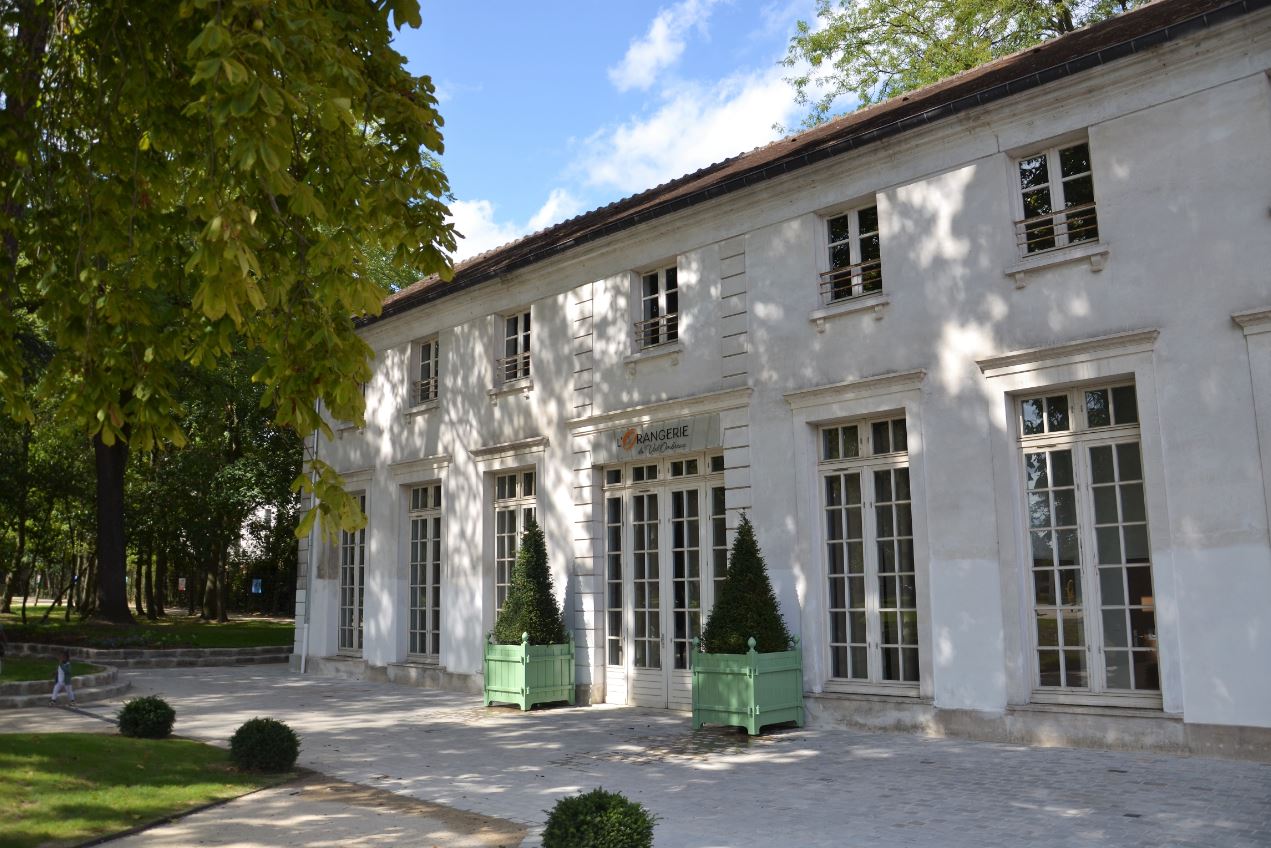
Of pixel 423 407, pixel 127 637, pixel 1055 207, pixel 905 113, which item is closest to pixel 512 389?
pixel 423 407

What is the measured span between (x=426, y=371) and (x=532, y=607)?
615 cm

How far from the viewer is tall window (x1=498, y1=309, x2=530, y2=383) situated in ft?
55.1

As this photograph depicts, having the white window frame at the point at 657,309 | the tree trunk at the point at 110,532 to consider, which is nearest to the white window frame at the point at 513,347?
the white window frame at the point at 657,309

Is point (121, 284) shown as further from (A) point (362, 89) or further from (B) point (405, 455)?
(B) point (405, 455)

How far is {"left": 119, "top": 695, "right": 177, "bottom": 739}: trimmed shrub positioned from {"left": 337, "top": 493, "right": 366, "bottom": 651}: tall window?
852 centimetres

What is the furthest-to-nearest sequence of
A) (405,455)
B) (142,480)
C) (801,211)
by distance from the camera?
(142,480) < (405,455) < (801,211)

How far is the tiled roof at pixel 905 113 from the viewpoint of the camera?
10.1m

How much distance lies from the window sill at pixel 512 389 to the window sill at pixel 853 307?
17.7ft

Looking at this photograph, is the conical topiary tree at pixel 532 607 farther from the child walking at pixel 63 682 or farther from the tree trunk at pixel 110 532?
the tree trunk at pixel 110 532

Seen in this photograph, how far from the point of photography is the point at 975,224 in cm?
1118

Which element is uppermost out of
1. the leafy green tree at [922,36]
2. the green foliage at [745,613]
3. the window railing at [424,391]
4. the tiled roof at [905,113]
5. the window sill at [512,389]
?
the leafy green tree at [922,36]

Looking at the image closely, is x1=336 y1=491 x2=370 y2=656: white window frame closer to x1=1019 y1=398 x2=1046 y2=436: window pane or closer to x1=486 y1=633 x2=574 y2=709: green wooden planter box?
x1=486 y1=633 x2=574 y2=709: green wooden planter box

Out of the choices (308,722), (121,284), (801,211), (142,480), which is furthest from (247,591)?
(121,284)

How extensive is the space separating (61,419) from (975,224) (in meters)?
8.85
